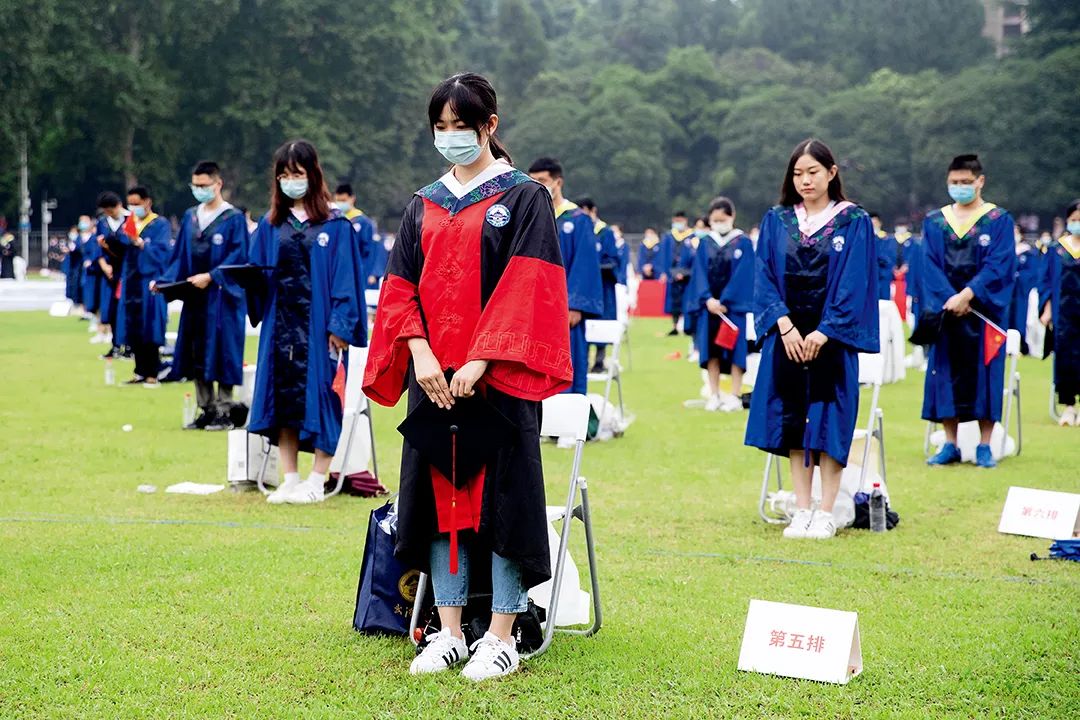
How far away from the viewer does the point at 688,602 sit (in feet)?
19.1

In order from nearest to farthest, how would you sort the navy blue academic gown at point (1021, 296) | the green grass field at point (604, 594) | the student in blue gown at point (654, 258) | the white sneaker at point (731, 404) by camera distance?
the green grass field at point (604, 594) → the navy blue academic gown at point (1021, 296) → the white sneaker at point (731, 404) → the student in blue gown at point (654, 258)

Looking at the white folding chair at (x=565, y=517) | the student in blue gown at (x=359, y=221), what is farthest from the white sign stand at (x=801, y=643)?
the student in blue gown at (x=359, y=221)

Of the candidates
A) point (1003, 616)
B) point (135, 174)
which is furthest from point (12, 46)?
point (1003, 616)

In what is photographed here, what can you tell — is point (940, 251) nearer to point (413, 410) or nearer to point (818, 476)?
point (818, 476)

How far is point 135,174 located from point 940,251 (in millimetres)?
42654

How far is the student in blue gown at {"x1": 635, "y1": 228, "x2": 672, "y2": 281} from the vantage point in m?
27.8

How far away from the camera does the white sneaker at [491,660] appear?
4.68 m

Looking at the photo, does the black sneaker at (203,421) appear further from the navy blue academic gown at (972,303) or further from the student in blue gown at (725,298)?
the navy blue academic gown at (972,303)

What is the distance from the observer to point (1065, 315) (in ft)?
41.9

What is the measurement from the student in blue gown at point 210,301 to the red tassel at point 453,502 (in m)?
6.60

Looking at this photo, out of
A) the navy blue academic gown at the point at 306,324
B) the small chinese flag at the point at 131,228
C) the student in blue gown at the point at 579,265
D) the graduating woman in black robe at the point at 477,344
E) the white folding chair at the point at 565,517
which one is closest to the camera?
the graduating woman in black robe at the point at 477,344

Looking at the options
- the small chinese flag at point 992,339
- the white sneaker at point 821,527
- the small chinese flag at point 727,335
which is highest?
the small chinese flag at point 992,339

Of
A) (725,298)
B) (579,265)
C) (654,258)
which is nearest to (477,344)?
(579,265)

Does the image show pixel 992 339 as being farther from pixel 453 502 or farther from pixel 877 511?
pixel 453 502
